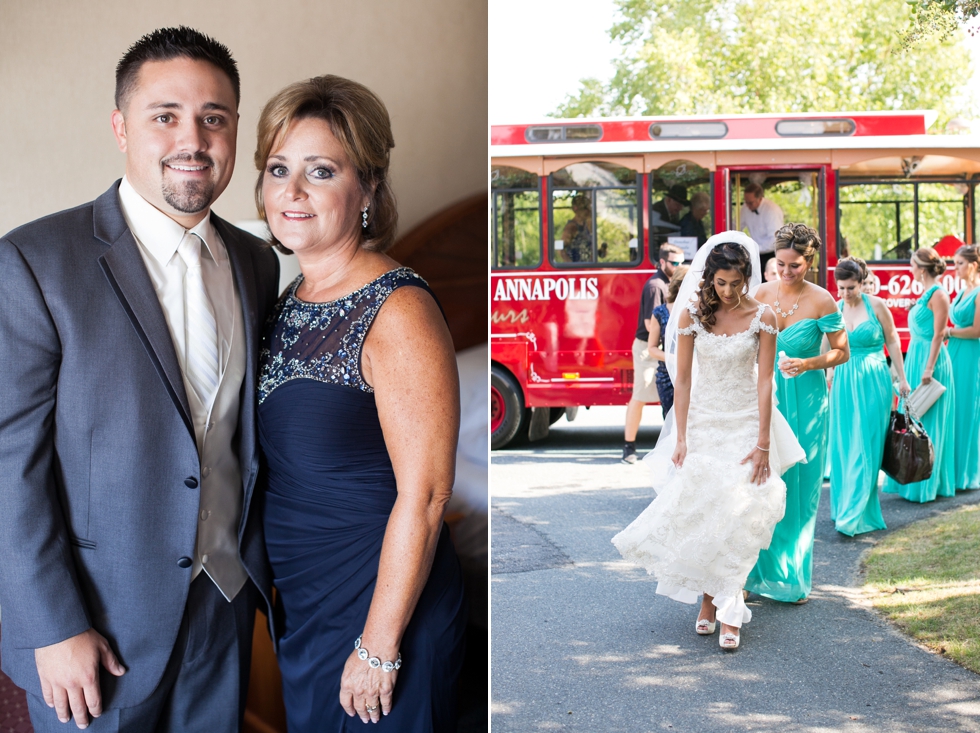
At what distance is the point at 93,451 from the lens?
1.26 m

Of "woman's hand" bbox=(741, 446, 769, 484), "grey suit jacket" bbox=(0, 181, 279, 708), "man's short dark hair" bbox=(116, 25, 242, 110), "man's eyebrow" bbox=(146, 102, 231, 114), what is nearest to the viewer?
"grey suit jacket" bbox=(0, 181, 279, 708)

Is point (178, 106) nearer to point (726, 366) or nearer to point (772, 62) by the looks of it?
point (726, 366)

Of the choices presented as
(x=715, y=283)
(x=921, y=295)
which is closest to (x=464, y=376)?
A: (x=715, y=283)

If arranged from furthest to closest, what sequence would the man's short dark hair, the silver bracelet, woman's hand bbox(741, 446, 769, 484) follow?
1. woman's hand bbox(741, 446, 769, 484)
2. the man's short dark hair
3. the silver bracelet

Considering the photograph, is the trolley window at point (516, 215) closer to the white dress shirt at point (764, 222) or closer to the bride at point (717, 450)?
the bride at point (717, 450)

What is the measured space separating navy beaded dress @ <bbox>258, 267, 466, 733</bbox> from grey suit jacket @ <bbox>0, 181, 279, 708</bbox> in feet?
0.29

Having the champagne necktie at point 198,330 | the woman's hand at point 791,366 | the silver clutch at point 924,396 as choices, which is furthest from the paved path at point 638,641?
the champagne necktie at point 198,330

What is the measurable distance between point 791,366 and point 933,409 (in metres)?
0.47

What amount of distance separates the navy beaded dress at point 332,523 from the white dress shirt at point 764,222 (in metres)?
1.18

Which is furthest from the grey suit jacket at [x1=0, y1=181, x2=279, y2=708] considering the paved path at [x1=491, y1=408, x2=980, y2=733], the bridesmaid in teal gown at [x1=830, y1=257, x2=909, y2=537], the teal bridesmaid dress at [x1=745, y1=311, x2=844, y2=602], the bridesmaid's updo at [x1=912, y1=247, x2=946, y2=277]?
the bridesmaid's updo at [x1=912, y1=247, x2=946, y2=277]

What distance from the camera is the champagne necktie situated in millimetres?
1354

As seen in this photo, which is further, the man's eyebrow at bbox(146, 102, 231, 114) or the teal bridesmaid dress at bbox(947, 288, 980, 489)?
the teal bridesmaid dress at bbox(947, 288, 980, 489)

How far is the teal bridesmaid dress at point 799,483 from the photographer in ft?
7.19

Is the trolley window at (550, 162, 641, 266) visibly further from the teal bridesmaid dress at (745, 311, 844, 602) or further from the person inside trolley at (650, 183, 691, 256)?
the teal bridesmaid dress at (745, 311, 844, 602)
